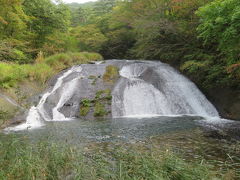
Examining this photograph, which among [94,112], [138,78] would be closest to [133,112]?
[94,112]

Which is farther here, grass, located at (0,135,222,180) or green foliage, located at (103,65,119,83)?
green foliage, located at (103,65,119,83)

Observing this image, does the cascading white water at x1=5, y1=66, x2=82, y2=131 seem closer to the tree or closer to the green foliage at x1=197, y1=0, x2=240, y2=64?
the tree

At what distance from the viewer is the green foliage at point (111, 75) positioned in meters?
12.1

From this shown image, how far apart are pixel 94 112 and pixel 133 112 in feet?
5.99

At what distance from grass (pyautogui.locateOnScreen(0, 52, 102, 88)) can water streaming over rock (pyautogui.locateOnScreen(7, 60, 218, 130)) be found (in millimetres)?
797

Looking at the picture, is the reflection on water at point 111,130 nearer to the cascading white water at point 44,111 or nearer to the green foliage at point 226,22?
the cascading white water at point 44,111

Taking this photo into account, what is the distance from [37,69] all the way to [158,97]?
652 centimetres

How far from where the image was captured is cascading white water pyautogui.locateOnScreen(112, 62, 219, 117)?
34.8 ft

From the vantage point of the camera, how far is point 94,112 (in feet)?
32.6

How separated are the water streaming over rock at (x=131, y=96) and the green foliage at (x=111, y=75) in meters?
0.26

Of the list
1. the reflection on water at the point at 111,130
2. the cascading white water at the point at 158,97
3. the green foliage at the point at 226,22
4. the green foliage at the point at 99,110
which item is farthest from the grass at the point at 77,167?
the cascading white water at the point at 158,97

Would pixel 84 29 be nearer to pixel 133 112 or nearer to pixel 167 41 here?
pixel 167 41

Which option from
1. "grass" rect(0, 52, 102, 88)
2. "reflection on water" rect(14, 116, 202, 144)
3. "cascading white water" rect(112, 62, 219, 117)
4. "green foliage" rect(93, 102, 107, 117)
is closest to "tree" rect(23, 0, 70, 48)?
"grass" rect(0, 52, 102, 88)

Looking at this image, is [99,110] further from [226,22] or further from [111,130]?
[226,22]
